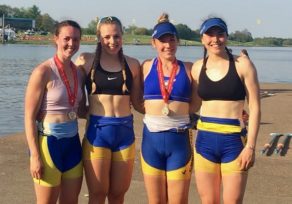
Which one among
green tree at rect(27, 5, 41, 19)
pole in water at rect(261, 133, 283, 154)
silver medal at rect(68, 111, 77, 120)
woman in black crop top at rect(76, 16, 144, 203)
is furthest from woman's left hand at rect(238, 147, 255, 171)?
green tree at rect(27, 5, 41, 19)

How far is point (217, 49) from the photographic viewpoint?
4934mm

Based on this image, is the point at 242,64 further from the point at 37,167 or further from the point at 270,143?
the point at 270,143

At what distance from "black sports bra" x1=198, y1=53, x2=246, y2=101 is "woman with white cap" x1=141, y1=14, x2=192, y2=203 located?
11.7 inches

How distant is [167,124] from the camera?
5141 mm

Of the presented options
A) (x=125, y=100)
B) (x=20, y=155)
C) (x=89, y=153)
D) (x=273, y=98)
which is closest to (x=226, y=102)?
(x=125, y=100)

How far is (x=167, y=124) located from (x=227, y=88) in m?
0.71

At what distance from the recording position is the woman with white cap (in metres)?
5.11

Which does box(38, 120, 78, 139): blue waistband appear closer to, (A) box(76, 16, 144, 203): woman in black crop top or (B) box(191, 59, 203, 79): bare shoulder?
(A) box(76, 16, 144, 203): woman in black crop top

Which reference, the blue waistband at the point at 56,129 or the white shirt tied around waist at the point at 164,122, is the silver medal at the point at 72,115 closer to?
the blue waistband at the point at 56,129

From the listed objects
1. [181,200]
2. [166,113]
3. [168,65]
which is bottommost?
[181,200]

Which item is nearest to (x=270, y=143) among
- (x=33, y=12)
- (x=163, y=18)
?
(x=163, y=18)

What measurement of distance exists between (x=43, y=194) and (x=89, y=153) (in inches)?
24.0

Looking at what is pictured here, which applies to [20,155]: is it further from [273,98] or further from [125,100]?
[273,98]

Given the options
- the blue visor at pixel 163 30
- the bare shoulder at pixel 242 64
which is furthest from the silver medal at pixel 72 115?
the bare shoulder at pixel 242 64
